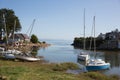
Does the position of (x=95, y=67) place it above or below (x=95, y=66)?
below

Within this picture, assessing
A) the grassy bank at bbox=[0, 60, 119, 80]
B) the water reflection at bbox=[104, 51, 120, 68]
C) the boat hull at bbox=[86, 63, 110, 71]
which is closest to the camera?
the grassy bank at bbox=[0, 60, 119, 80]

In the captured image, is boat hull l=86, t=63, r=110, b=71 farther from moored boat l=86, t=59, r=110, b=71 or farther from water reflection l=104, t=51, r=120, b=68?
water reflection l=104, t=51, r=120, b=68

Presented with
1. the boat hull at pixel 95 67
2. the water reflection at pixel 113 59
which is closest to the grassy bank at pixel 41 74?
the boat hull at pixel 95 67

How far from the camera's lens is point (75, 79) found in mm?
22703

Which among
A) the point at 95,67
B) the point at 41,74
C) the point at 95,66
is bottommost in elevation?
the point at 95,67

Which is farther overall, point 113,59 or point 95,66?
point 113,59

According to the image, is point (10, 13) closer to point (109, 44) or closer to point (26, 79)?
point (109, 44)

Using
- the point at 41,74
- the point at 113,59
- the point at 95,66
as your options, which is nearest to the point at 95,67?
the point at 95,66

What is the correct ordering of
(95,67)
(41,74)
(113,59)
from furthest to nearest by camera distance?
(113,59), (95,67), (41,74)

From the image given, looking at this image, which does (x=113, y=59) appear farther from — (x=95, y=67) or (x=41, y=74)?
(x=41, y=74)

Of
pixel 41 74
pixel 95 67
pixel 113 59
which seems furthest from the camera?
pixel 113 59

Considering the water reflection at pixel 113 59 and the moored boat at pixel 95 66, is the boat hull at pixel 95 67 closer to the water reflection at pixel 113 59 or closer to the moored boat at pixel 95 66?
the moored boat at pixel 95 66

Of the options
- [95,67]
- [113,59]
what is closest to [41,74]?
[95,67]

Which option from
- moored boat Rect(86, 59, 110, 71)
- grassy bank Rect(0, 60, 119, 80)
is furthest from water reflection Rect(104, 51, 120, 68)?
grassy bank Rect(0, 60, 119, 80)
